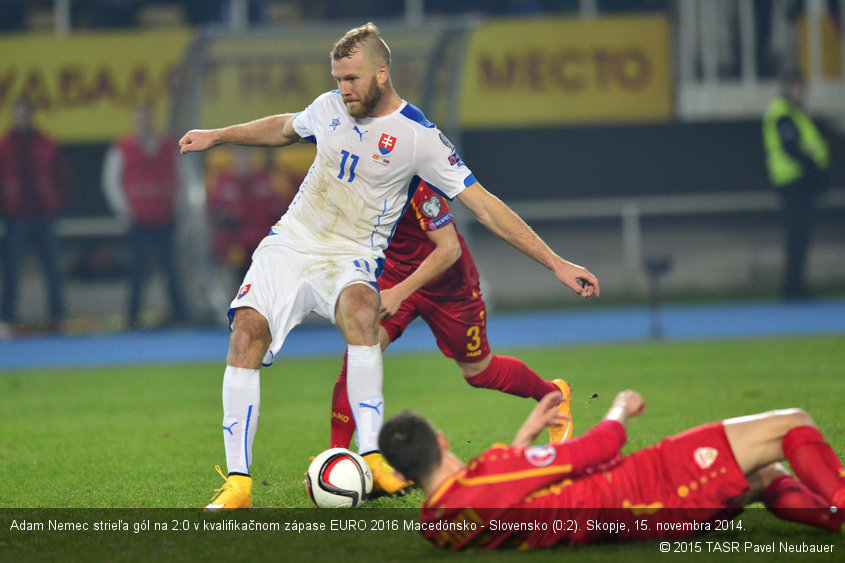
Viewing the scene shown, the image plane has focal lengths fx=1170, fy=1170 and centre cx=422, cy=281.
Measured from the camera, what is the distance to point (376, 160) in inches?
212

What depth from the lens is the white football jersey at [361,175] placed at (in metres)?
5.36

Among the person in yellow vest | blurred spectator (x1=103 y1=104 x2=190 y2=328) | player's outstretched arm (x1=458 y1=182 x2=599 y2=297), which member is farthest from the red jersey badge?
blurred spectator (x1=103 y1=104 x2=190 y2=328)

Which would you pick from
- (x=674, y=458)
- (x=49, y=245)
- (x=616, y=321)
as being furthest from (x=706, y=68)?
(x=674, y=458)

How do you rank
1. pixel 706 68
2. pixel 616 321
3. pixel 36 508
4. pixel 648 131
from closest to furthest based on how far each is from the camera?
pixel 36 508
pixel 616 321
pixel 706 68
pixel 648 131

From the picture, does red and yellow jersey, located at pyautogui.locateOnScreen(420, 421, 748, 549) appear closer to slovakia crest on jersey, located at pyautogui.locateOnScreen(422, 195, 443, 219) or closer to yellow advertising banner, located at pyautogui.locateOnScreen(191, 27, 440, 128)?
slovakia crest on jersey, located at pyautogui.locateOnScreen(422, 195, 443, 219)

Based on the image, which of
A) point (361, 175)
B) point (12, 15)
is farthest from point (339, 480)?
point (12, 15)

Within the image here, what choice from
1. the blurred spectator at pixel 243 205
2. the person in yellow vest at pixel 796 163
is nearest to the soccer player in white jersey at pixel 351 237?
the blurred spectator at pixel 243 205

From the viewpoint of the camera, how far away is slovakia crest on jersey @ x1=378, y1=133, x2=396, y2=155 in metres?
5.36

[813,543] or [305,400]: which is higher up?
[813,543]

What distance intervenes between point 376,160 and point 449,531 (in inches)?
78.8

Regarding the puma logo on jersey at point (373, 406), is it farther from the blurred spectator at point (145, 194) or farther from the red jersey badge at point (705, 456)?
the blurred spectator at point (145, 194)

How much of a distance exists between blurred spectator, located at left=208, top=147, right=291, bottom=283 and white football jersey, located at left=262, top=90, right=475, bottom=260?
8.53m

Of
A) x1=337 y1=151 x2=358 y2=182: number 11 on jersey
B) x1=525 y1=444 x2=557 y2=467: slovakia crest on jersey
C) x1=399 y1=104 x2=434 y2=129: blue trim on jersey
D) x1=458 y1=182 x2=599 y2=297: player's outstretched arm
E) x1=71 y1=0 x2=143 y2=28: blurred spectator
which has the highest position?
x1=71 y1=0 x2=143 y2=28: blurred spectator

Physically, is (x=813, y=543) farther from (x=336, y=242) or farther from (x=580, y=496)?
(x=336, y=242)
